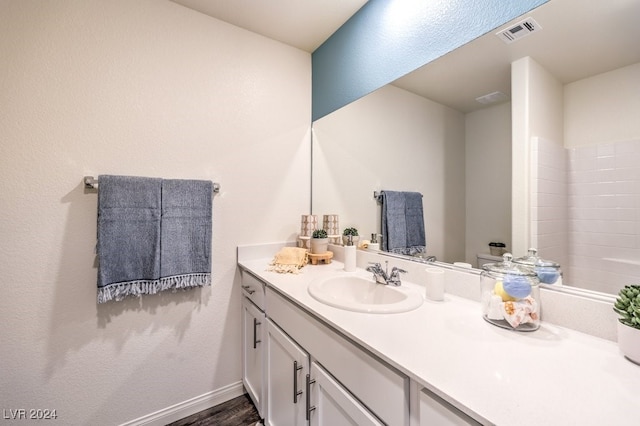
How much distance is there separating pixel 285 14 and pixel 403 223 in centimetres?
137

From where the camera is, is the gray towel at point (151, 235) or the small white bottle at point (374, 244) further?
the small white bottle at point (374, 244)

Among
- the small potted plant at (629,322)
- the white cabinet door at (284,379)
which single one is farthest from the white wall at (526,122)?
the white cabinet door at (284,379)

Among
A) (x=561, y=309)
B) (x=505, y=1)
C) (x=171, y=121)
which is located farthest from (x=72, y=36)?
(x=561, y=309)

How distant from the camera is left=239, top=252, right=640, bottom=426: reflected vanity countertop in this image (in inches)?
19.4

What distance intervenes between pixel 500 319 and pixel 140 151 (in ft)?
5.64

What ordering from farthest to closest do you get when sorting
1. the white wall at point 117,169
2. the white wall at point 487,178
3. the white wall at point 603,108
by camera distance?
the white wall at point 117,169, the white wall at point 487,178, the white wall at point 603,108

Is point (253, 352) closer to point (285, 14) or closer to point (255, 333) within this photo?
point (255, 333)

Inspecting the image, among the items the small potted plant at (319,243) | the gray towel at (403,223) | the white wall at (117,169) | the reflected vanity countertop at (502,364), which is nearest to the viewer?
the reflected vanity countertop at (502,364)

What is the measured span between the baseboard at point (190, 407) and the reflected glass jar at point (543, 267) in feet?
5.53

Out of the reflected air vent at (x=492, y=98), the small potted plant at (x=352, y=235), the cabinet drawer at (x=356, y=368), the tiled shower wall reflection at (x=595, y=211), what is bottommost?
the cabinet drawer at (x=356, y=368)

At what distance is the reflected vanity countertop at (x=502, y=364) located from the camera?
493mm

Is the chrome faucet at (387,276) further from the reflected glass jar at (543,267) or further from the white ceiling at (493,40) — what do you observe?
the white ceiling at (493,40)

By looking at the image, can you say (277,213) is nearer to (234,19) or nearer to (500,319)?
(234,19)

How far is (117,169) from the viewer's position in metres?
1.34
